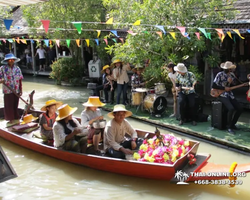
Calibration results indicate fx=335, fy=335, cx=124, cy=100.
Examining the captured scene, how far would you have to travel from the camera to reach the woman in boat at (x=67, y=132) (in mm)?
6648

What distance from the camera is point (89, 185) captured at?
6484mm

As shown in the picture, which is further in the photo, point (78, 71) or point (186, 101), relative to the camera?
point (78, 71)

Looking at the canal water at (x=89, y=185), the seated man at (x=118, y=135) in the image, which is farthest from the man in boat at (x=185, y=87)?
the seated man at (x=118, y=135)

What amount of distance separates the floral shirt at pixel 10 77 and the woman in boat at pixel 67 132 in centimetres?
305

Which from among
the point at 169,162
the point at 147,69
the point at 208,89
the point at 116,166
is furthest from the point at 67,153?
the point at 208,89

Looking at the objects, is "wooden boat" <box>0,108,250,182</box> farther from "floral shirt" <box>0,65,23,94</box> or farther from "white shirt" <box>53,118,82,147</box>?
"floral shirt" <box>0,65,23,94</box>

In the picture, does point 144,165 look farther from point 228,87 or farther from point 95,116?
point 228,87

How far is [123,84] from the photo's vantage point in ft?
37.2

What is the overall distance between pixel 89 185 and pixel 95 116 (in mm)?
1627

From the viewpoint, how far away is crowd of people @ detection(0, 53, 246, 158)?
664cm

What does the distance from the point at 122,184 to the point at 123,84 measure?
17.6ft

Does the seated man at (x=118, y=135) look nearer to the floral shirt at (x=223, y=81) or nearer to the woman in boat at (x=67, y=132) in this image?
the woman in boat at (x=67, y=132)

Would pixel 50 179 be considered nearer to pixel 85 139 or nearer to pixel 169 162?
pixel 85 139

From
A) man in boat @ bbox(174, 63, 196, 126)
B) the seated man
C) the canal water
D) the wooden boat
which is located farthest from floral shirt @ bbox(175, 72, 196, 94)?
the seated man
